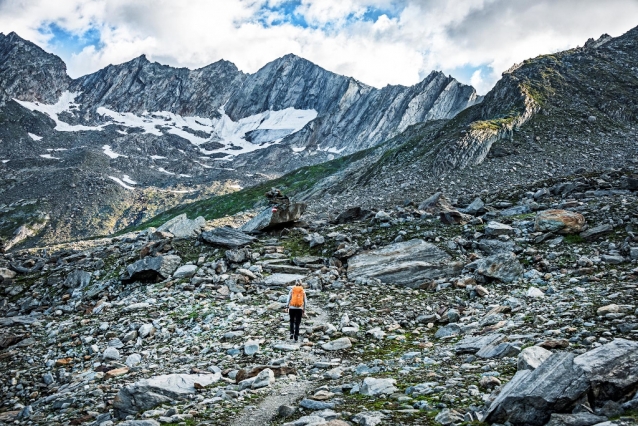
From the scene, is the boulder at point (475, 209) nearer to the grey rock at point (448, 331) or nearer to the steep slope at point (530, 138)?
the steep slope at point (530, 138)

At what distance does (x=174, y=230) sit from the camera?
34.6 m

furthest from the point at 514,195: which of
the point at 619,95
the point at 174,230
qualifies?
the point at 619,95

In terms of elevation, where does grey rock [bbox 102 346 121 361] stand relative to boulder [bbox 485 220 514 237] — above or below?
below

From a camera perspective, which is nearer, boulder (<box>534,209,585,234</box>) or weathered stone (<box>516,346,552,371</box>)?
weathered stone (<box>516,346,552,371</box>)

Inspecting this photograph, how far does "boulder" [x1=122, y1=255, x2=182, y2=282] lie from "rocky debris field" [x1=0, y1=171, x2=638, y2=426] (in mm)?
72

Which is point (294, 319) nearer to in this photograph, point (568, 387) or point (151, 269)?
point (568, 387)

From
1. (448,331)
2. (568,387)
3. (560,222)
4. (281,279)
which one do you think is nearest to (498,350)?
(448,331)

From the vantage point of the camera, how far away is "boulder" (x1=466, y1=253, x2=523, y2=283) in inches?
654

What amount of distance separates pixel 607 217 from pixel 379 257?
10931mm

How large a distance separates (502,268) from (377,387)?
35.1 ft

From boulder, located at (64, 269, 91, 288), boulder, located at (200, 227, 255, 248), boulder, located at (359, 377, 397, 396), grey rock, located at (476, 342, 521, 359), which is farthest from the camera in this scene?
boulder, located at (200, 227, 255, 248)

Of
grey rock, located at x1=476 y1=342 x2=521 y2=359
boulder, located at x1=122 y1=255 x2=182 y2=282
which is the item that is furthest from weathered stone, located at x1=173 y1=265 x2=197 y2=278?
grey rock, located at x1=476 y1=342 x2=521 y2=359

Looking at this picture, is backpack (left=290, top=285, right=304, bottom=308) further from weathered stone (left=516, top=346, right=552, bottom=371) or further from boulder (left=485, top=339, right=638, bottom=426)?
boulder (left=485, top=339, right=638, bottom=426)

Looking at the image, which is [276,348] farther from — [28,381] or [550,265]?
[550,265]
